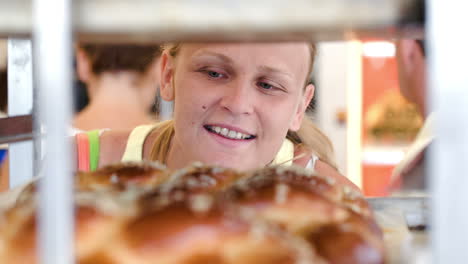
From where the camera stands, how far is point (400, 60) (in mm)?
1972

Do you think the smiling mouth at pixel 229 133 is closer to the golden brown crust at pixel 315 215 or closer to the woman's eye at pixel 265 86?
the woman's eye at pixel 265 86

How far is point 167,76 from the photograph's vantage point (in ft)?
5.47

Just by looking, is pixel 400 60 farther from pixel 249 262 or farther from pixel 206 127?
pixel 249 262

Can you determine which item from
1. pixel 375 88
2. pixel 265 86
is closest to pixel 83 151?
pixel 265 86

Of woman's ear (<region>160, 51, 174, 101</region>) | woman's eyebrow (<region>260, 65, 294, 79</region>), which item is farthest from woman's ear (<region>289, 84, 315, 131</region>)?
woman's ear (<region>160, 51, 174, 101</region>)

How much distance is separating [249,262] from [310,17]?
26cm

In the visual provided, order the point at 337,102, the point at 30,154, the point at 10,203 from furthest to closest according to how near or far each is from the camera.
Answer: the point at 337,102 → the point at 30,154 → the point at 10,203

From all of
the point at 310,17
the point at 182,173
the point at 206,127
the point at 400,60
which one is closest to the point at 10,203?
the point at 182,173

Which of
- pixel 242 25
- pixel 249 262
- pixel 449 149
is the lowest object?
pixel 249 262

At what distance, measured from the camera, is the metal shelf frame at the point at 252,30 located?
47 centimetres

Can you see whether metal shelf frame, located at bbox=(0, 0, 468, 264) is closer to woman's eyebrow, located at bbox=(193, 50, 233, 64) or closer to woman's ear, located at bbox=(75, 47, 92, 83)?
woman's eyebrow, located at bbox=(193, 50, 233, 64)

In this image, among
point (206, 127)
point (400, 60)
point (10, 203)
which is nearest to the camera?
point (10, 203)

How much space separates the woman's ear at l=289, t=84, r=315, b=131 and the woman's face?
4cm

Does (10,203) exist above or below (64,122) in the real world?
below
